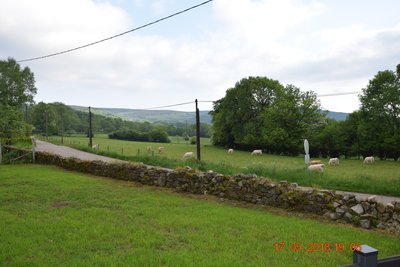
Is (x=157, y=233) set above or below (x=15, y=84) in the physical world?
below

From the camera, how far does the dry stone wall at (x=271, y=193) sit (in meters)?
7.50

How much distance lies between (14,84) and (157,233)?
63499mm

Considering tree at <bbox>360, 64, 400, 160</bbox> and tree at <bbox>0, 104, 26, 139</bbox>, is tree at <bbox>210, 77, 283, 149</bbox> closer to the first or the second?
tree at <bbox>360, 64, 400, 160</bbox>

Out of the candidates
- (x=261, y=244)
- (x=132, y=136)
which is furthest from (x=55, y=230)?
(x=132, y=136)

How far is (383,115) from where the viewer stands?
42125 mm

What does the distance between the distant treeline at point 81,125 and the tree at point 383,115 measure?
3355 centimetres

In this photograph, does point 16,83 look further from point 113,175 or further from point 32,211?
point 32,211

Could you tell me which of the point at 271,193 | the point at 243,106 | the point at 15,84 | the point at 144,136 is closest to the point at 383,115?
the point at 243,106

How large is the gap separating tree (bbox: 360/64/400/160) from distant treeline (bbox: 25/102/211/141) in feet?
110

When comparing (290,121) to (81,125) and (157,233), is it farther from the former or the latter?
(81,125)

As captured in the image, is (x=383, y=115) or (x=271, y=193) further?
(x=383, y=115)

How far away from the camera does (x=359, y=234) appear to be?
677cm
